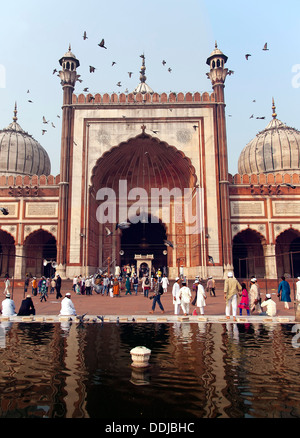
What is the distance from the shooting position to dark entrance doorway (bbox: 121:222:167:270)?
96.2 ft

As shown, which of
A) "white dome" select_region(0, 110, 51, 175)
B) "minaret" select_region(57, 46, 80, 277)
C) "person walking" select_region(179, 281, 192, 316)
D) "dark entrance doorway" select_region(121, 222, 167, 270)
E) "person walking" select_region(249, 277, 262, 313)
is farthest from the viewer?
"white dome" select_region(0, 110, 51, 175)

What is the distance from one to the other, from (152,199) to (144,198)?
0.68 metres

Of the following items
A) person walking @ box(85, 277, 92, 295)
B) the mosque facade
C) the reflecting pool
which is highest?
the mosque facade

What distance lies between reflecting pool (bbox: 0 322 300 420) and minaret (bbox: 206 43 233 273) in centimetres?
1495

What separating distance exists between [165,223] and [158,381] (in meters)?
22.7

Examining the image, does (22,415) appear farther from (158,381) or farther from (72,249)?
(72,249)

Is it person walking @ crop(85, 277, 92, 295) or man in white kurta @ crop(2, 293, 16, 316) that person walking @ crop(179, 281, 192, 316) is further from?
person walking @ crop(85, 277, 92, 295)

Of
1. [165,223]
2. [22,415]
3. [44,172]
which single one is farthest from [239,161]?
[22,415]

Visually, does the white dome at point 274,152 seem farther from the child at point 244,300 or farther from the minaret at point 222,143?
the child at point 244,300

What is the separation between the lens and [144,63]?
35969 mm

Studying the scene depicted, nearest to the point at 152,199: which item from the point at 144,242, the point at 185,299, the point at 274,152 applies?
the point at 144,242

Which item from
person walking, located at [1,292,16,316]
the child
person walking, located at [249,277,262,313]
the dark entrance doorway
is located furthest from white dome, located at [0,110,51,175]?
the child

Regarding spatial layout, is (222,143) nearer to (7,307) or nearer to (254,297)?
(254,297)

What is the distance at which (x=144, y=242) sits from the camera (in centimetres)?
2939
